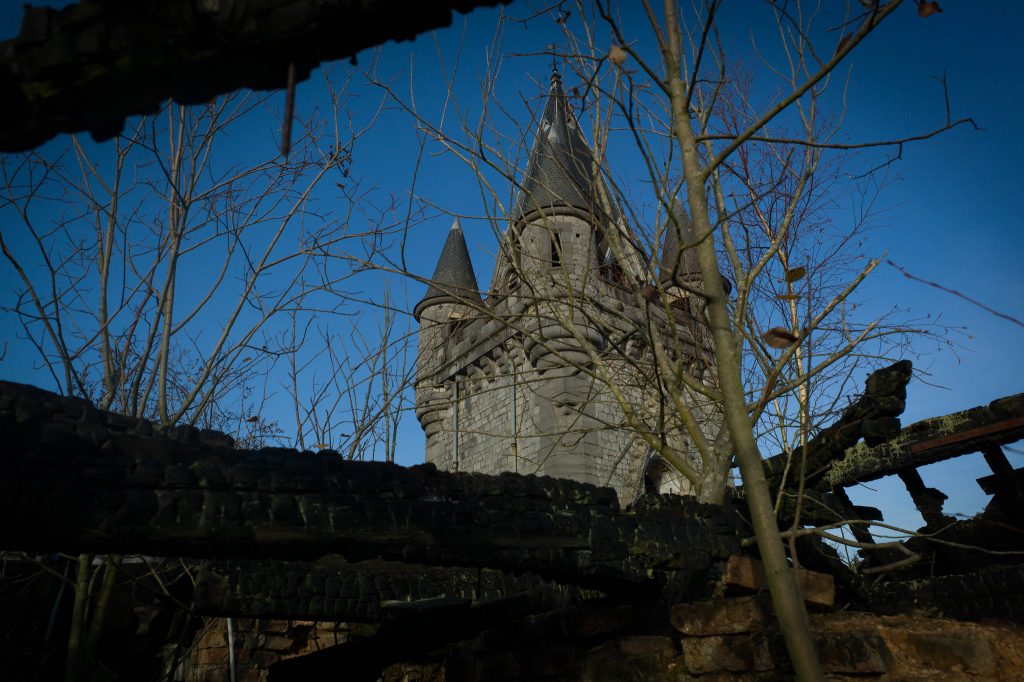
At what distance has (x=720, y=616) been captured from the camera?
350 cm

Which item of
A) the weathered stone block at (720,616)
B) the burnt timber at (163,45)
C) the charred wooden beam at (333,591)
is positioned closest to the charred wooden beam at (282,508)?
the weathered stone block at (720,616)

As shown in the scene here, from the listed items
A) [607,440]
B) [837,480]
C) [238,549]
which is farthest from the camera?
[607,440]

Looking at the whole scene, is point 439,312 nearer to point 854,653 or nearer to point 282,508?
point 282,508

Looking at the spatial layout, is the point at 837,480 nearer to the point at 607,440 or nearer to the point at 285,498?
the point at 285,498

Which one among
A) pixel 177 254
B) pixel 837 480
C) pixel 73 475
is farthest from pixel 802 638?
pixel 837 480

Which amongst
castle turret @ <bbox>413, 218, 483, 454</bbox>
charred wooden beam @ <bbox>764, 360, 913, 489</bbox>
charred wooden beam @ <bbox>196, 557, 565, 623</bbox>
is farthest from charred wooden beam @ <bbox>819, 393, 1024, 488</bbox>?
castle turret @ <bbox>413, 218, 483, 454</bbox>

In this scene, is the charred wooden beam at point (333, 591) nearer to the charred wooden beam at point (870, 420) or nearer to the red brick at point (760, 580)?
the red brick at point (760, 580)

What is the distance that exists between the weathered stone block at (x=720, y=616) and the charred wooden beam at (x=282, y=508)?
1.06 feet

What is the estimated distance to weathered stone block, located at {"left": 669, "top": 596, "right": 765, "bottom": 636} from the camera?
11.2 ft

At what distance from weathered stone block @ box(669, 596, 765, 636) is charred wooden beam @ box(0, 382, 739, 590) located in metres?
0.32

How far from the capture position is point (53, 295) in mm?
5211

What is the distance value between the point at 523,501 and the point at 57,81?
290cm

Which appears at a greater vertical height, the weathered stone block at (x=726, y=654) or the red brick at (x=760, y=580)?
the red brick at (x=760, y=580)

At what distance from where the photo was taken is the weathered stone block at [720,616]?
341cm
